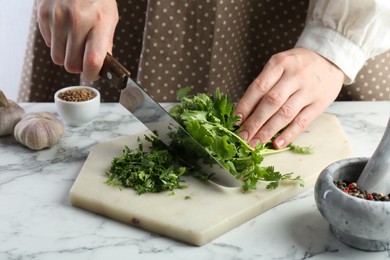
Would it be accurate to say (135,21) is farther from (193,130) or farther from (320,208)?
(320,208)

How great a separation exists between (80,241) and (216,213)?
26 centimetres

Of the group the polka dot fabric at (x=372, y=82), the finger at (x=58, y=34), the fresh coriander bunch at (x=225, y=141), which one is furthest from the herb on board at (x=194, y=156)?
the polka dot fabric at (x=372, y=82)

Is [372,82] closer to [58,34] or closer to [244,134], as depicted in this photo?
[244,134]

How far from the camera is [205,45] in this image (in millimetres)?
1811

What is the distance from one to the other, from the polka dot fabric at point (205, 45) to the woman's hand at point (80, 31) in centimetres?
28

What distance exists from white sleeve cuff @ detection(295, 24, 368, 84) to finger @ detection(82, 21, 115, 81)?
528mm

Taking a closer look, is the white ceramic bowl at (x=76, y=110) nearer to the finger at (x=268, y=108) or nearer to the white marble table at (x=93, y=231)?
the white marble table at (x=93, y=231)

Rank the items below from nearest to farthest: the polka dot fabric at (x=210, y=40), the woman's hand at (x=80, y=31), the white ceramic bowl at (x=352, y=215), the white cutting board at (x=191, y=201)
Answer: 1. the white ceramic bowl at (x=352, y=215)
2. the white cutting board at (x=191, y=201)
3. the woman's hand at (x=80, y=31)
4. the polka dot fabric at (x=210, y=40)

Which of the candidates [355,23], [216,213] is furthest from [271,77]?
[216,213]

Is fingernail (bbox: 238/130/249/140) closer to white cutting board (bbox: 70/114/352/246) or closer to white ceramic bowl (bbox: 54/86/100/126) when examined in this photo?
white cutting board (bbox: 70/114/352/246)

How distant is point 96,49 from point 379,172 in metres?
0.66

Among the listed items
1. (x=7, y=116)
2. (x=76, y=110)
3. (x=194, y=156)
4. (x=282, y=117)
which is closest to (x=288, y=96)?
(x=282, y=117)

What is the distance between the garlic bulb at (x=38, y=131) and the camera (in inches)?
60.0

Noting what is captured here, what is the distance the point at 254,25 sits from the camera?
6.18ft
